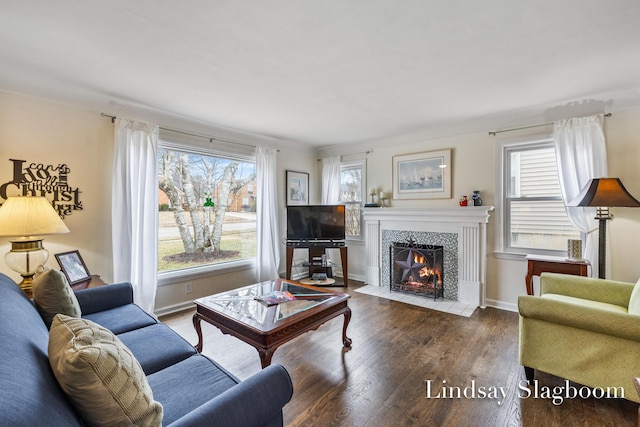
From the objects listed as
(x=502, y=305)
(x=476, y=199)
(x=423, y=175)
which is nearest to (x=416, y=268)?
(x=502, y=305)

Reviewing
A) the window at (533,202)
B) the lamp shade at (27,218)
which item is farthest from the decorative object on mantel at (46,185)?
the window at (533,202)

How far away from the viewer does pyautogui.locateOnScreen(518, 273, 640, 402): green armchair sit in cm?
170

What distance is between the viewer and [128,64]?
86.7 inches

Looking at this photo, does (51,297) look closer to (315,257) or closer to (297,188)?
(315,257)

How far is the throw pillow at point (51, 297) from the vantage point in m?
1.61

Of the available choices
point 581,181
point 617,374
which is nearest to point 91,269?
point 617,374

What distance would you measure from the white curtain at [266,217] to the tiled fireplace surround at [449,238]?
1.53 metres

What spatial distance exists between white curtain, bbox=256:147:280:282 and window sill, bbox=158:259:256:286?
193 mm

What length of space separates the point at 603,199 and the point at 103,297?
4.30 metres

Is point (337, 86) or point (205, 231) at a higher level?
point (337, 86)

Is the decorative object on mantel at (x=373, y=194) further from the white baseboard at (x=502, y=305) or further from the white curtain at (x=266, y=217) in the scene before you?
the white baseboard at (x=502, y=305)

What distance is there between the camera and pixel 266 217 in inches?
172

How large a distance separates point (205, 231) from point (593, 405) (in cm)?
400

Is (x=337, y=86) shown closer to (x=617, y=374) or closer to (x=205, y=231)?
(x=205, y=231)
